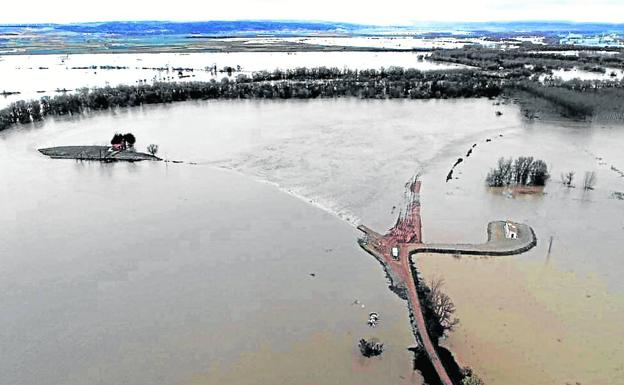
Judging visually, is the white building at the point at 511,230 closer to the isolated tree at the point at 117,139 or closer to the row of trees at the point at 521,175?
the row of trees at the point at 521,175

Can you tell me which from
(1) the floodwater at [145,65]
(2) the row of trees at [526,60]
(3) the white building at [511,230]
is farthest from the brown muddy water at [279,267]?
(2) the row of trees at [526,60]

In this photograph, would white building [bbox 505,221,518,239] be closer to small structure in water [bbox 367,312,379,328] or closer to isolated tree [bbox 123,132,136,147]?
small structure in water [bbox 367,312,379,328]

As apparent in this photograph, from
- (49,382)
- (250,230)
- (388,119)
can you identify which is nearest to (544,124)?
(388,119)

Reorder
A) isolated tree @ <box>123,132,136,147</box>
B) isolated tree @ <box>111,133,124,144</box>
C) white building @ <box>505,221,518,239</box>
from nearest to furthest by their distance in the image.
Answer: white building @ <box>505,221,518,239</box>
isolated tree @ <box>111,133,124,144</box>
isolated tree @ <box>123,132,136,147</box>

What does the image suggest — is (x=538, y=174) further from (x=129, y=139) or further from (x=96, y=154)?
(x=96, y=154)

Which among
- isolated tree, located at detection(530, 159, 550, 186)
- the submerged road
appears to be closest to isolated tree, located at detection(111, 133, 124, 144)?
the submerged road

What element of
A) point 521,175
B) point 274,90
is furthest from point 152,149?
point 274,90

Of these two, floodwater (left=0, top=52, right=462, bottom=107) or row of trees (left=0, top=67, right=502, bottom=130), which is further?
floodwater (left=0, top=52, right=462, bottom=107)
